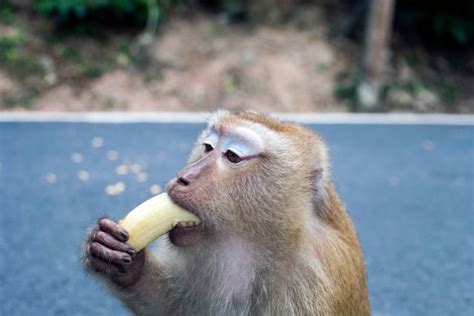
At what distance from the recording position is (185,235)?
8.84 feet

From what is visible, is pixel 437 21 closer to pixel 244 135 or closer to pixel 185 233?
pixel 244 135

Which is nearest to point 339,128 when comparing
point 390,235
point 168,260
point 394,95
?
point 394,95

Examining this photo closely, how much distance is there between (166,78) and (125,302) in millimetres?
6964

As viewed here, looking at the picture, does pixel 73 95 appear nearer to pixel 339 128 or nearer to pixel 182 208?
pixel 339 128

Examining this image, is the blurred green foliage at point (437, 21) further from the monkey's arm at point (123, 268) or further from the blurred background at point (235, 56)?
the monkey's arm at point (123, 268)

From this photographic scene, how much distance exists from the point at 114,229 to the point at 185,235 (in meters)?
0.28

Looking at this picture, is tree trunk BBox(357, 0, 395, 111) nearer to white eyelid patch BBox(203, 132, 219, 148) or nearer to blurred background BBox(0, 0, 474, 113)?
blurred background BBox(0, 0, 474, 113)

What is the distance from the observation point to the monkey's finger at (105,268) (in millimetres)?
2781

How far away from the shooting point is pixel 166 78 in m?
9.77

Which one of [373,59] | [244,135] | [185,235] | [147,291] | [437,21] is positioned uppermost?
[437,21]

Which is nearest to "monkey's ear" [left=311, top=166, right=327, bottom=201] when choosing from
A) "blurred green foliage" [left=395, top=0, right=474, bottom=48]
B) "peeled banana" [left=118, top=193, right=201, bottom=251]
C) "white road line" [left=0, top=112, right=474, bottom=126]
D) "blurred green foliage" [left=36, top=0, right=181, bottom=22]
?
"peeled banana" [left=118, top=193, right=201, bottom=251]

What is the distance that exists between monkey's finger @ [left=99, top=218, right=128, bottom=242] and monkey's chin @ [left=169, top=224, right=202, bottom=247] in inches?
7.2

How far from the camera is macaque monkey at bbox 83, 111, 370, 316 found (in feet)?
8.84

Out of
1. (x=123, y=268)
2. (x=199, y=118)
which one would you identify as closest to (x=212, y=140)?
(x=123, y=268)
